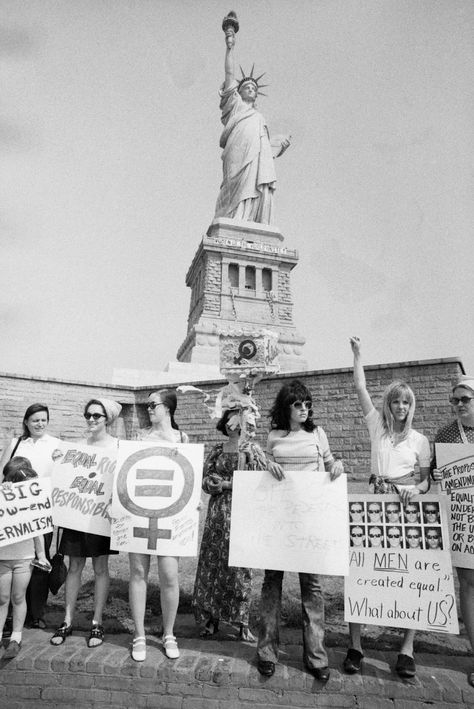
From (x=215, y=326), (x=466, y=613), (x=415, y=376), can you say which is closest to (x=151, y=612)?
(x=466, y=613)

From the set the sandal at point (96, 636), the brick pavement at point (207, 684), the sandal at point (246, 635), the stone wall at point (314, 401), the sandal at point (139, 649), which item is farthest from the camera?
the stone wall at point (314, 401)

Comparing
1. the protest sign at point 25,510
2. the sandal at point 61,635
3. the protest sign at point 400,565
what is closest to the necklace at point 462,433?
the protest sign at point 400,565

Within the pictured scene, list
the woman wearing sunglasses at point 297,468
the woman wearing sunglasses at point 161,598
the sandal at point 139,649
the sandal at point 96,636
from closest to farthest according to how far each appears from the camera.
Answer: the woman wearing sunglasses at point 297,468, the sandal at point 139,649, the woman wearing sunglasses at point 161,598, the sandal at point 96,636

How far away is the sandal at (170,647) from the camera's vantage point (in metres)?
3.70

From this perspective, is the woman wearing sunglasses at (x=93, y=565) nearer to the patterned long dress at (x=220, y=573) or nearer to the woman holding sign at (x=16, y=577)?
the woman holding sign at (x=16, y=577)

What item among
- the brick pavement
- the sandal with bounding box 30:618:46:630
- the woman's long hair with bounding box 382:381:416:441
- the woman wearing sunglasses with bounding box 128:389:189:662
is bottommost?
the brick pavement

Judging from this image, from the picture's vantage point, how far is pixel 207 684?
3.45 meters

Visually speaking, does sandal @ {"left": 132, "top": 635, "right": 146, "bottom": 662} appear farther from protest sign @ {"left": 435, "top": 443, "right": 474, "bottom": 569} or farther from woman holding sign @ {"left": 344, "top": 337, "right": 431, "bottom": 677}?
protest sign @ {"left": 435, "top": 443, "right": 474, "bottom": 569}

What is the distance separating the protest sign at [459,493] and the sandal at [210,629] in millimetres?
2298

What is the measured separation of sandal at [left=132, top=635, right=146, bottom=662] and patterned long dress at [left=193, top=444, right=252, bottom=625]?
83cm

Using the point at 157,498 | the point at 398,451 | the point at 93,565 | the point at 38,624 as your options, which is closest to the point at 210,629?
the point at 93,565

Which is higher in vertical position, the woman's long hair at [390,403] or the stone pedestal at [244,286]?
the stone pedestal at [244,286]

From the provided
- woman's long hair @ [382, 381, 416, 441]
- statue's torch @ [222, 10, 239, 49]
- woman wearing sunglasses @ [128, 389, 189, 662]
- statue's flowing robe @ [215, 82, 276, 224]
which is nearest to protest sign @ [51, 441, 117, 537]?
woman wearing sunglasses @ [128, 389, 189, 662]

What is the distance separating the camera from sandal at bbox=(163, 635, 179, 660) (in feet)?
12.1
